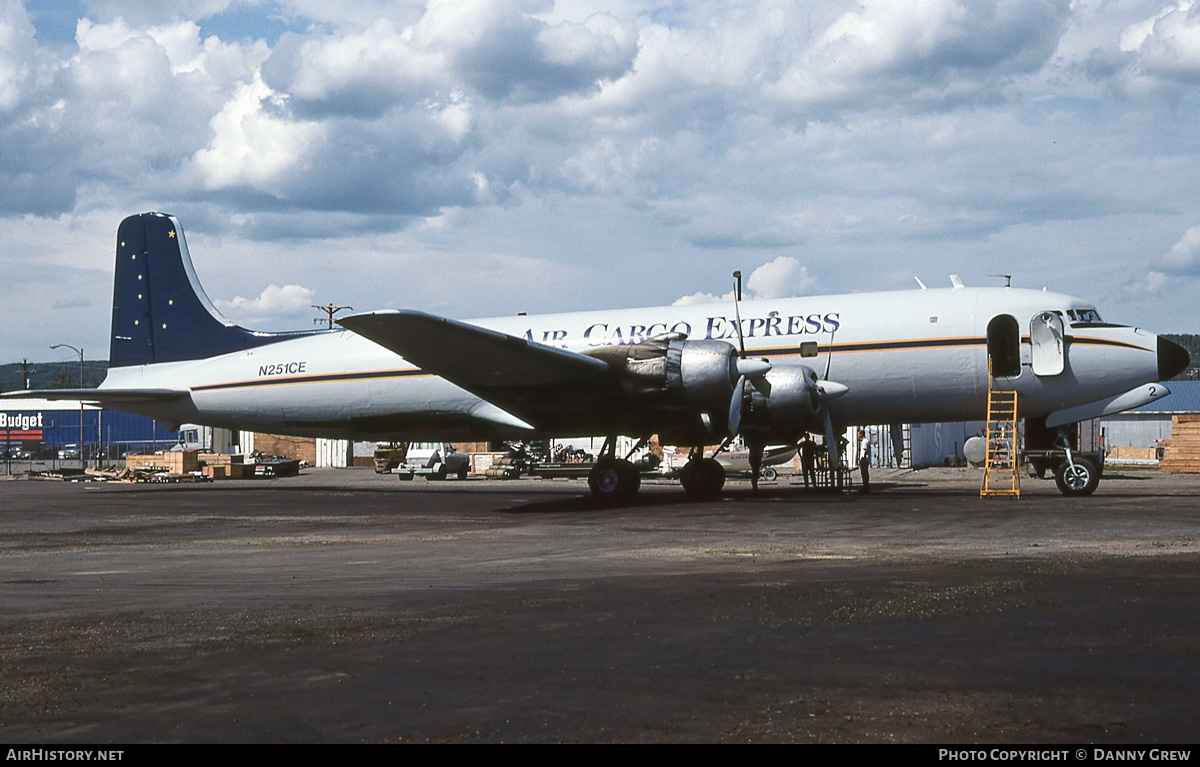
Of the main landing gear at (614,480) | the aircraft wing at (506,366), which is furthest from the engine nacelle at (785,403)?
the aircraft wing at (506,366)

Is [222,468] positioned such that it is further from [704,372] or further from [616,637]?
[616,637]

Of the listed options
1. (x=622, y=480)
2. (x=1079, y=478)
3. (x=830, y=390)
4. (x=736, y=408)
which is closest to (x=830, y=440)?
(x=830, y=390)

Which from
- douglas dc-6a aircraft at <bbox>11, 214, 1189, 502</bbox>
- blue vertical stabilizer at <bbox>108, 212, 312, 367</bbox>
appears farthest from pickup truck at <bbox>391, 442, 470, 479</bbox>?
douglas dc-6a aircraft at <bbox>11, 214, 1189, 502</bbox>

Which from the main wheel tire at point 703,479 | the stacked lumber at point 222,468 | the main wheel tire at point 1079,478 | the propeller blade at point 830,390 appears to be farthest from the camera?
the stacked lumber at point 222,468

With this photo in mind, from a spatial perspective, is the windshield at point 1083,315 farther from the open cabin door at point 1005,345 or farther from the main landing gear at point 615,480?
the main landing gear at point 615,480

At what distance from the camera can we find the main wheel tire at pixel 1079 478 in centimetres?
2469

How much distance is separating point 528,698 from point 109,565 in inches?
Result: 384

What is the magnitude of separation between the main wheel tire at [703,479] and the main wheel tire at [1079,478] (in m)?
7.69

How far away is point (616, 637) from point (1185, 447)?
45635 mm

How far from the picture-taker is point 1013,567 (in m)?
11.4

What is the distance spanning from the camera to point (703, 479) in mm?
26219

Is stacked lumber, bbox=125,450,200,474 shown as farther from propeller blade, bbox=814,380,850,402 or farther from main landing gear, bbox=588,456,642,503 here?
propeller blade, bbox=814,380,850,402

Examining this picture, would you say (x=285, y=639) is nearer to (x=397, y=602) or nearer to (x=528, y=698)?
(x=397, y=602)
